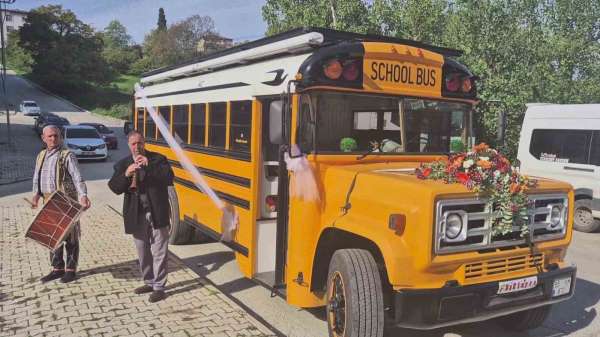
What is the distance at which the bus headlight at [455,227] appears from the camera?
3.36 metres

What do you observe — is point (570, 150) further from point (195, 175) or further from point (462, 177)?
point (462, 177)

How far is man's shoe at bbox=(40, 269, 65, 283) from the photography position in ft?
17.9

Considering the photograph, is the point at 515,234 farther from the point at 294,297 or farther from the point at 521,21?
the point at 521,21

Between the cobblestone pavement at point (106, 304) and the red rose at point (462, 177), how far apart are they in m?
2.03

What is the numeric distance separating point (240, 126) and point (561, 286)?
325 centimetres

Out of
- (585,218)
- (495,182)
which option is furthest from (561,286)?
(585,218)

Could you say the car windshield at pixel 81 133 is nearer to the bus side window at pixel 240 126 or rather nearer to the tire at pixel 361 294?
the bus side window at pixel 240 126

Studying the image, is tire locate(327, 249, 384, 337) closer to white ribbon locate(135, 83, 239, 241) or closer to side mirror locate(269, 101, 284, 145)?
side mirror locate(269, 101, 284, 145)

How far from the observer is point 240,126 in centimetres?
522

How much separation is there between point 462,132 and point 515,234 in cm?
148

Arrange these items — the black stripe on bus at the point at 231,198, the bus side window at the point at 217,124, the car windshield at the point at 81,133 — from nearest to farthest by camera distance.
→ the black stripe on bus at the point at 231,198, the bus side window at the point at 217,124, the car windshield at the point at 81,133

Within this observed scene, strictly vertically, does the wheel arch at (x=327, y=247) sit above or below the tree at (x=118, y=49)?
below

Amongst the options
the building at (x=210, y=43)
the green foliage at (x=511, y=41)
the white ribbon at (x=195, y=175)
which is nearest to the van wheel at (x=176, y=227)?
the white ribbon at (x=195, y=175)

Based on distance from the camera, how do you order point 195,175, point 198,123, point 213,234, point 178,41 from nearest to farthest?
point 213,234 → point 198,123 → point 195,175 → point 178,41
